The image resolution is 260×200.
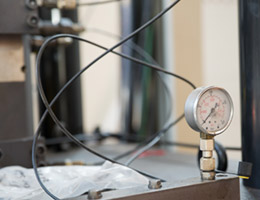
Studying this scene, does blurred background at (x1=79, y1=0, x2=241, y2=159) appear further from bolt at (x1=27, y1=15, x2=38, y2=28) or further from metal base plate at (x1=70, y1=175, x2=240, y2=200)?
metal base plate at (x1=70, y1=175, x2=240, y2=200)

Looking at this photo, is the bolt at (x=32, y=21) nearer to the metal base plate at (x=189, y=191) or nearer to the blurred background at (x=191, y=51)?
the metal base plate at (x=189, y=191)

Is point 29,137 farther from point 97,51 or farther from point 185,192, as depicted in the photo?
point 97,51

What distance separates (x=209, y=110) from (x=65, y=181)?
0.28 metres

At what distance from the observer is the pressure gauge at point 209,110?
60cm

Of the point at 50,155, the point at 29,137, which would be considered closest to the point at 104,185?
the point at 29,137

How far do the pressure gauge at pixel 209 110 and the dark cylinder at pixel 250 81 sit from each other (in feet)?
0.36

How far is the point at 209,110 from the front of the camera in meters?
0.61

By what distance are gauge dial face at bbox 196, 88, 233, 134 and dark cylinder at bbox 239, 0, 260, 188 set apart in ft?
0.36

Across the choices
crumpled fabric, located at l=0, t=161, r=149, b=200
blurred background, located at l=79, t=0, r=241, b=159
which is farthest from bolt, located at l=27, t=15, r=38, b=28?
blurred background, located at l=79, t=0, r=241, b=159

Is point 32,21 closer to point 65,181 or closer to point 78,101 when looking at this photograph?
point 65,181

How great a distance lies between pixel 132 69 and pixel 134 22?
0.66 feet

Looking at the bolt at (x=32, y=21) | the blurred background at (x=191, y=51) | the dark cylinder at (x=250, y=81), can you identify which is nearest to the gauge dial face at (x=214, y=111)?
the dark cylinder at (x=250, y=81)

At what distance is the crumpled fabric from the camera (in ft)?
2.14

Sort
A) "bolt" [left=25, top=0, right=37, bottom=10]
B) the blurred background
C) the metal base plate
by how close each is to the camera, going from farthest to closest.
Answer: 1. the blurred background
2. "bolt" [left=25, top=0, right=37, bottom=10]
3. the metal base plate
